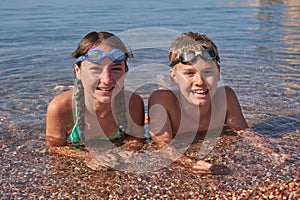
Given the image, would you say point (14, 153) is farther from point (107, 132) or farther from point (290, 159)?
point (290, 159)

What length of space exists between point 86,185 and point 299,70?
5.29 m

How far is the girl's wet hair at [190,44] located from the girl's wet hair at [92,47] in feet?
1.81

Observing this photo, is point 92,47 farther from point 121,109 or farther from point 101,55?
point 121,109

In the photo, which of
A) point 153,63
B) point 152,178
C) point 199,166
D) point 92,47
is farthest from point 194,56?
point 153,63

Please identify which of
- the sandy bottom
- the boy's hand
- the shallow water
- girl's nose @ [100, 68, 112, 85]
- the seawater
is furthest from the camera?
the seawater

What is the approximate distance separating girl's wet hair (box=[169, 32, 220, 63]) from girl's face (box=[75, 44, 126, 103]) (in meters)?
0.69

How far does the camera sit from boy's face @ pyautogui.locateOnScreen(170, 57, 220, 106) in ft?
13.8

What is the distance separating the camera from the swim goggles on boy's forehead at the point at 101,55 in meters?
3.96

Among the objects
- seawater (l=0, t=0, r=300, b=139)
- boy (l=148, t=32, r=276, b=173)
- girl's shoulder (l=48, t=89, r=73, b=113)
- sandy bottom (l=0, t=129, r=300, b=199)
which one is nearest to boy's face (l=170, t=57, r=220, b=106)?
boy (l=148, t=32, r=276, b=173)

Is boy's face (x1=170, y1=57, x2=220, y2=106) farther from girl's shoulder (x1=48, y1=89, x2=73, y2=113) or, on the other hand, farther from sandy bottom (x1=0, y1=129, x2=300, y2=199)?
girl's shoulder (x1=48, y1=89, x2=73, y2=113)

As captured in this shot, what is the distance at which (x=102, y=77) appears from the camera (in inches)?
156

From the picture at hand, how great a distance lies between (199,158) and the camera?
13.4 ft

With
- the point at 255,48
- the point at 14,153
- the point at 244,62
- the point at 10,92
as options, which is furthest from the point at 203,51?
the point at 255,48

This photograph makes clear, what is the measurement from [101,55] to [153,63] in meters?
4.54
